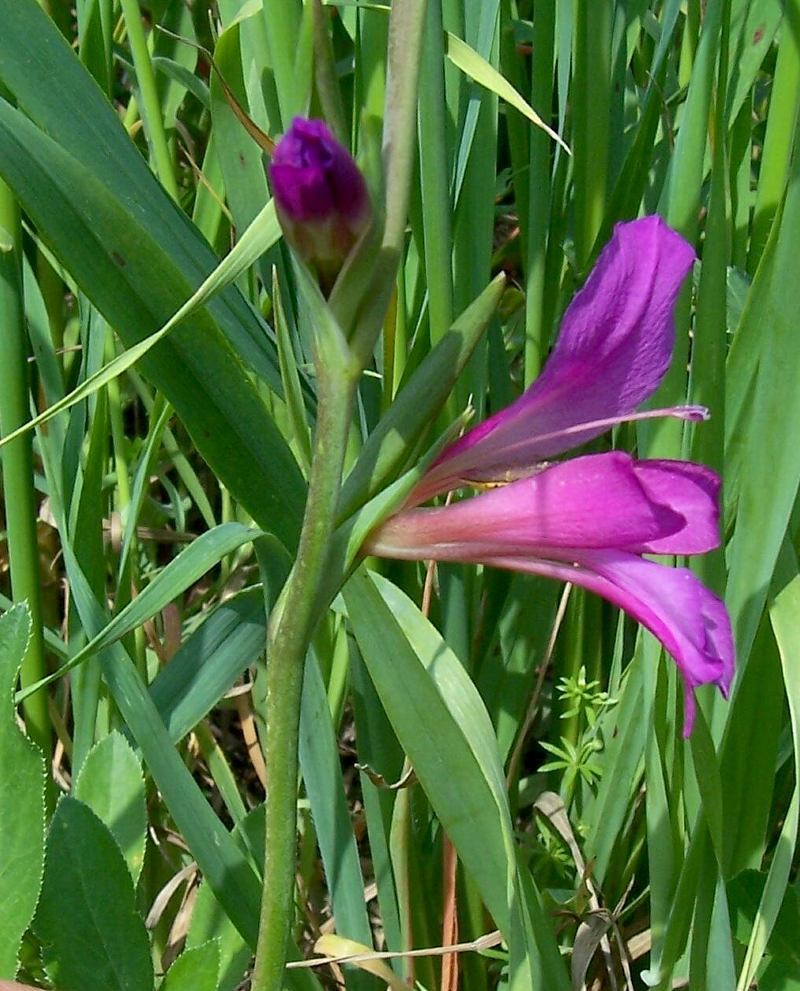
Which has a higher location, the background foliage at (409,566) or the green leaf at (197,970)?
the background foliage at (409,566)

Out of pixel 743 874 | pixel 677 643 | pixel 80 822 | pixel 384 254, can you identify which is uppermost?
pixel 384 254

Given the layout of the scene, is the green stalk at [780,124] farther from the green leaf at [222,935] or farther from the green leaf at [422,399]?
the green leaf at [222,935]

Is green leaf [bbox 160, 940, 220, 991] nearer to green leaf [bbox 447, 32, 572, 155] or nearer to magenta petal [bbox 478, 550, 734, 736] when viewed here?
magenta petal [bbox 478, 550, 734, 736]

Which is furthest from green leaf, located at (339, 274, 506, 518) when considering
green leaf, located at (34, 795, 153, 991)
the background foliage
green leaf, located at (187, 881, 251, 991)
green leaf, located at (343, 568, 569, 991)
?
green leaf, located at (187, 881, 251, 991)

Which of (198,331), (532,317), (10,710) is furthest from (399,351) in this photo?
(10,710)

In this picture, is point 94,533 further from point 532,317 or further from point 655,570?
point 655,570

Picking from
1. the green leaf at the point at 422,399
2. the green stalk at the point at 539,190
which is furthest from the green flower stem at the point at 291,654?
the green stalk at the point at 539,190
